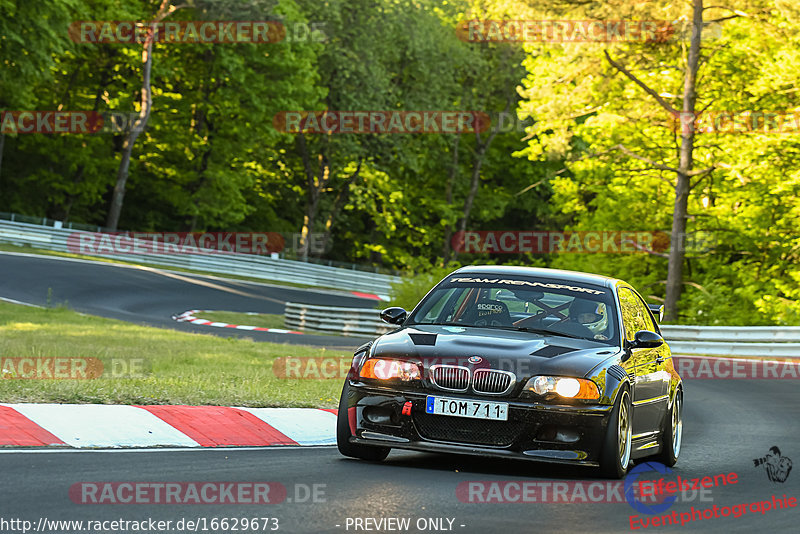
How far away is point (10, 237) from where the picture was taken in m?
42.4

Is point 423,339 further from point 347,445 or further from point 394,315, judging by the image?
point 394,315

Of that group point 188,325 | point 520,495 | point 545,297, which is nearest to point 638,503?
point 520,495

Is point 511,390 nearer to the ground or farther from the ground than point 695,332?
farther from the ground

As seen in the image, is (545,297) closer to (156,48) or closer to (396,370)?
(396,370)

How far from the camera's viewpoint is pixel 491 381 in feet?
26.1

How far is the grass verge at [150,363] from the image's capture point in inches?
425

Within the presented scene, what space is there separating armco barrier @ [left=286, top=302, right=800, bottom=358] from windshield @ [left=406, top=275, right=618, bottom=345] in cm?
1791

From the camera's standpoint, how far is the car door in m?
8.86

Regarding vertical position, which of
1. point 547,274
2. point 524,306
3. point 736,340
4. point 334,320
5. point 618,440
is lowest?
point 334,320

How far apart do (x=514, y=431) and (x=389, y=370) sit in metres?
0.95

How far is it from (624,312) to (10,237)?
36.3m

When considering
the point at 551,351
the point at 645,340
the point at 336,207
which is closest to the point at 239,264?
the point at 336,207

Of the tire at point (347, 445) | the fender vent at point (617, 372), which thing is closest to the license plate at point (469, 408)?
the tire at point (347, 445)

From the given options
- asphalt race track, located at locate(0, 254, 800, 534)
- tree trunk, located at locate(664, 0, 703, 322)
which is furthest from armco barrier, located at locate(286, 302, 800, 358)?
asphalt race track, located at locate(0, 254, 800, 534)
